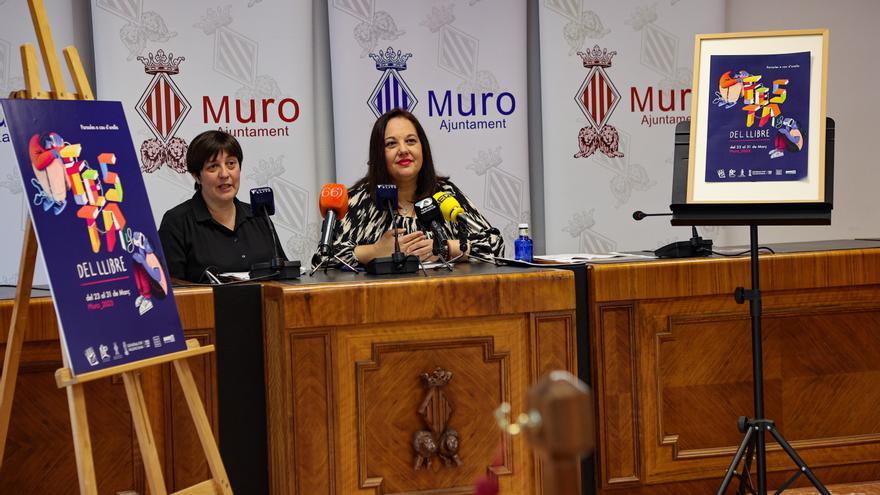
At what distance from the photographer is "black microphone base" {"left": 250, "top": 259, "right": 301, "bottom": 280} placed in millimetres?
2951

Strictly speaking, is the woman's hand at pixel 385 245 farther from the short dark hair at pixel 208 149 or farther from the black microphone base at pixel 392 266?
the short dark hair at pixel 208 149

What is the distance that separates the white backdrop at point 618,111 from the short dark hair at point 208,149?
187 cm

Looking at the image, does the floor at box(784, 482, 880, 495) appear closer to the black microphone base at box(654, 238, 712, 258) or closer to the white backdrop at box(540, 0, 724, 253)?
the black microphone base at box(654, 238, 712, 258)

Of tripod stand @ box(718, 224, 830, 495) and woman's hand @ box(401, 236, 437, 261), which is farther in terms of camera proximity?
woman's hand @ box(401, 236, 437, 261)

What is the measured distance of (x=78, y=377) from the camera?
2246 millimetres

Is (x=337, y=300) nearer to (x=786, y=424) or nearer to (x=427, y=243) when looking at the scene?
(x=427, y=243)

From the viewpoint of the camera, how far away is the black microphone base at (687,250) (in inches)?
130

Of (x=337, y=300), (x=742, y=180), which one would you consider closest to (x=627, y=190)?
(x=742, y=180)

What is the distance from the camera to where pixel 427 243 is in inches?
132

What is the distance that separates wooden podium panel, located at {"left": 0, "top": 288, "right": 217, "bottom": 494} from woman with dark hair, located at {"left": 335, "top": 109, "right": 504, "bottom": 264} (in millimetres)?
988

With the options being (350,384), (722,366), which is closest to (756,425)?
(722,366)

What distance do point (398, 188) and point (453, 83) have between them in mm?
1451

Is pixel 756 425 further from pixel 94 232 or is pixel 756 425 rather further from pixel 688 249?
pixel 94 232

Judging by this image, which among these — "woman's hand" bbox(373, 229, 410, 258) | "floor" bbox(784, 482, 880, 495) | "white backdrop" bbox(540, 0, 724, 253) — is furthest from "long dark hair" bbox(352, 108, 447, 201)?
"floor" bbox(784, 482, 880, 495)
